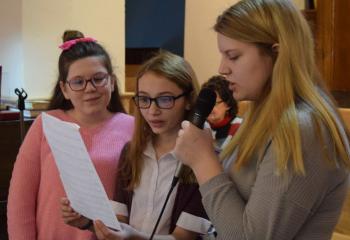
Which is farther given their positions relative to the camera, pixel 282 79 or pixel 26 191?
pixel 26 191

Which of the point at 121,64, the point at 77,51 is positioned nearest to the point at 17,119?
the point at 121,64

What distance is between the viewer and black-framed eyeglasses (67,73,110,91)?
1414mm

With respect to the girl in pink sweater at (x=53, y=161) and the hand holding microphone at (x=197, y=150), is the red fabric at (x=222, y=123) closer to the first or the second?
the girl in pink sweater at (x=53, y=161)

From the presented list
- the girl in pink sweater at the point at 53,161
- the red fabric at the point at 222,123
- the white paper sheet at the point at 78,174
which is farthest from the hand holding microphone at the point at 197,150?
the red fabric at the point at 222,123

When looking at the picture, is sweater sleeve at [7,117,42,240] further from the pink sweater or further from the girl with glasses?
the girl with glasses

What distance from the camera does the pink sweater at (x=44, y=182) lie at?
139 cm

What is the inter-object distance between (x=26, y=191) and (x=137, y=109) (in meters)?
0.41

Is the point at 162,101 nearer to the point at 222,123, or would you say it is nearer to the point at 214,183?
the point at 214,183

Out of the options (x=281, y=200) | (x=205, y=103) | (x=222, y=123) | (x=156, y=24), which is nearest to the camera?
Result: (x=281, y=200)

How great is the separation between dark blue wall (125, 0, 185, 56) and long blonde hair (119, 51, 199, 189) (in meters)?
3.32

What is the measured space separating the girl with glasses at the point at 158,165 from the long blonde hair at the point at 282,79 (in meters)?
0.36

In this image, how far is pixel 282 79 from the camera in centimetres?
85

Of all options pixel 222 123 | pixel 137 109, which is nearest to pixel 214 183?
pixel 137 109

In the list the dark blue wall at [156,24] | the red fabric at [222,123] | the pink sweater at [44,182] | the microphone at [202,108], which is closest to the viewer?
the microphone at [202,108]
